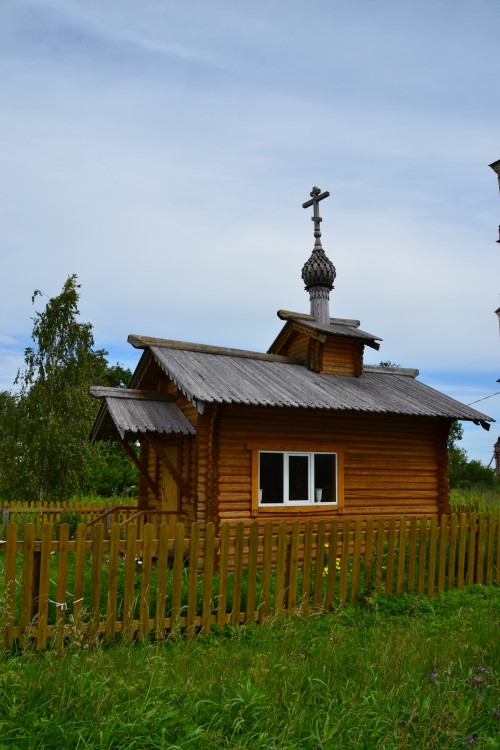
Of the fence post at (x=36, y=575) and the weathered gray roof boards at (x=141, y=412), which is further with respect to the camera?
the weathered gray roof boards at (x=141, y=412)

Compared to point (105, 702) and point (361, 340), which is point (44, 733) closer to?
point (105, 702)

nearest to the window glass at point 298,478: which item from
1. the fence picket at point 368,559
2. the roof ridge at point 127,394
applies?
the roof ridge at point 127,394

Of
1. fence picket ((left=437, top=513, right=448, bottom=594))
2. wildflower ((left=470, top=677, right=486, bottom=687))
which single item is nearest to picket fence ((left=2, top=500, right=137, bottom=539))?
fence picket ((left=437, top=513, right=448, bottom=594))

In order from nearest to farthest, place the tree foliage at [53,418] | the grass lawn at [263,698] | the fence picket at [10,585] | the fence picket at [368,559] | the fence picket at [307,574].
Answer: the grass lawn at [263,698] → the fence picket at [10,585] → the fence picket at [307,574] → the fence picket at [368,559] → the tree foliage at [53,418]

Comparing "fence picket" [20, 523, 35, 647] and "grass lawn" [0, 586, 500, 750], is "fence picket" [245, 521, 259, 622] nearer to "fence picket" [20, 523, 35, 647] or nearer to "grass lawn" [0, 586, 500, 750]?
"grass lawn" [0, 586, 500, 750]

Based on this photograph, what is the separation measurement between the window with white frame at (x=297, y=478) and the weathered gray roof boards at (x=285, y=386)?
4.36 ft

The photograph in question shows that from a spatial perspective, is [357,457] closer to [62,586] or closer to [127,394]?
[127,394]

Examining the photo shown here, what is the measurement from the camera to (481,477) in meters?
39.8

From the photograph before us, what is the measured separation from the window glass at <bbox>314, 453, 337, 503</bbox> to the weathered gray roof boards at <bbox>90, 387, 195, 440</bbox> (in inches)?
115

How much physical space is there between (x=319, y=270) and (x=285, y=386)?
4937mm

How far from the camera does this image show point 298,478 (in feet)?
45.5

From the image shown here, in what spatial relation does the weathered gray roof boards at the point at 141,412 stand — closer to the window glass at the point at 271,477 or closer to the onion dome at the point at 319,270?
the window glass at the point at 271,477

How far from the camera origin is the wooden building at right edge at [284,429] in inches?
506

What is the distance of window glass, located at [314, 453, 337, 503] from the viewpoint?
14.1 m
